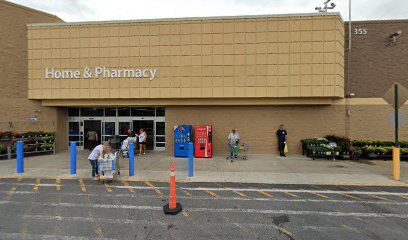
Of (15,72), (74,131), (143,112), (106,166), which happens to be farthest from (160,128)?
(15,72)

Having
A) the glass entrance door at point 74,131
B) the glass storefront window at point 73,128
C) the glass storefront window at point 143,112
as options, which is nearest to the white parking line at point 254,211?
the glass storefront window at point 143,112

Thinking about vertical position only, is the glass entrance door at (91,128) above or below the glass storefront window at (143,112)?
below

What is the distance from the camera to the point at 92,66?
1394 centimetres

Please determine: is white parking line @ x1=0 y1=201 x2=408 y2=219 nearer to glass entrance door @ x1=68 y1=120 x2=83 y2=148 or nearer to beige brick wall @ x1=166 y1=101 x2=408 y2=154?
beige brick wall @ x1=166 y1=101 x2=408 y2=154

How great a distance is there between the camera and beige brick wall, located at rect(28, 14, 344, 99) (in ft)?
42.5

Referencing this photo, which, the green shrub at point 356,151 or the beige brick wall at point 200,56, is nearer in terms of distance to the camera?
the green shrub at point 356,151

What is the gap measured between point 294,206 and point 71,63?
14.3 metres

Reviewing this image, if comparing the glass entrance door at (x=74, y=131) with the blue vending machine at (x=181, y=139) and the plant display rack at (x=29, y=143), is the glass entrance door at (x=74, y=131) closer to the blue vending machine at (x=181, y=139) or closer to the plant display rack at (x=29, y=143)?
the plant display rack at (x=29, y=143)

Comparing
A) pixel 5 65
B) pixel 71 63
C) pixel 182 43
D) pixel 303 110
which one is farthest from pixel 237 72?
pixel 5 65

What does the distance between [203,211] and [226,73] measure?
9.07 metres

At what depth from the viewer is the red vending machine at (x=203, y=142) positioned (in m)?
13.0

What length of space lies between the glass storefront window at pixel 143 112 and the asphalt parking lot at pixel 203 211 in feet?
24.9

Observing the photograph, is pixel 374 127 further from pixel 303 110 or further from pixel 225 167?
pixel 225 167

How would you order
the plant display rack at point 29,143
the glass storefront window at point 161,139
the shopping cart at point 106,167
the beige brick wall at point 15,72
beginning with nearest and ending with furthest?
the shopping cart at point 106,167, the plant display rack at point 29,143, the beige brick wall at point 15,72, the glass storefront window at point 161,139
